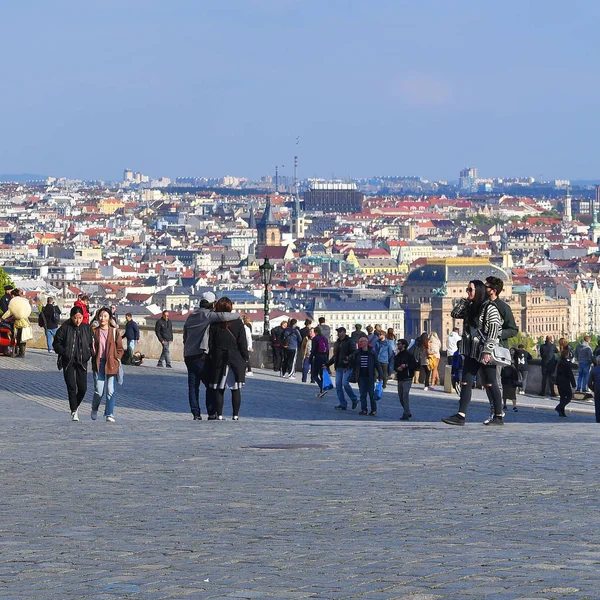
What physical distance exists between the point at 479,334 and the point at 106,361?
115 inches

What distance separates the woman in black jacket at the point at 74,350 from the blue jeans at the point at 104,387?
108 millimetres

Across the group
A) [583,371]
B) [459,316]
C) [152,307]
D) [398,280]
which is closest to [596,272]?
[398,280]

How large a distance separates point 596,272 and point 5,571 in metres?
156

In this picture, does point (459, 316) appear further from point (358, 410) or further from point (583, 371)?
point (583, 371)

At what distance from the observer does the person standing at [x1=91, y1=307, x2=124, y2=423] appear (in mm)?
12930

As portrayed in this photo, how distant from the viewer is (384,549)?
259 inches

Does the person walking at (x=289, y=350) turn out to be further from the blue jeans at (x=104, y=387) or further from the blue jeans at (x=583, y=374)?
the blue jeans at (x=104, y=387)

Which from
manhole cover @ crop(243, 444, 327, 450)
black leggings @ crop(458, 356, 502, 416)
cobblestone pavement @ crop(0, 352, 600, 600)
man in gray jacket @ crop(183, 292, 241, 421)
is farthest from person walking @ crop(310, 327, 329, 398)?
manhole cover @ crop(243, 444, 327, 450)

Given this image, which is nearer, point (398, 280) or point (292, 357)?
point (292, 357)

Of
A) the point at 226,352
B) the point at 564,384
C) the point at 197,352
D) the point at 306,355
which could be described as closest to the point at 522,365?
the point at 306,355

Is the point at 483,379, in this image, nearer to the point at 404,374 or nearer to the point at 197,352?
the point at 197,352

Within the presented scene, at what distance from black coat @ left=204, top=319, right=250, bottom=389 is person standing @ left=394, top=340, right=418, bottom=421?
2.96 meters

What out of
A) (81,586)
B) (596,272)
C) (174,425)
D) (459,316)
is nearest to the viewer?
(81,586)

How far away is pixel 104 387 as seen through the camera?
1305 centimetres
